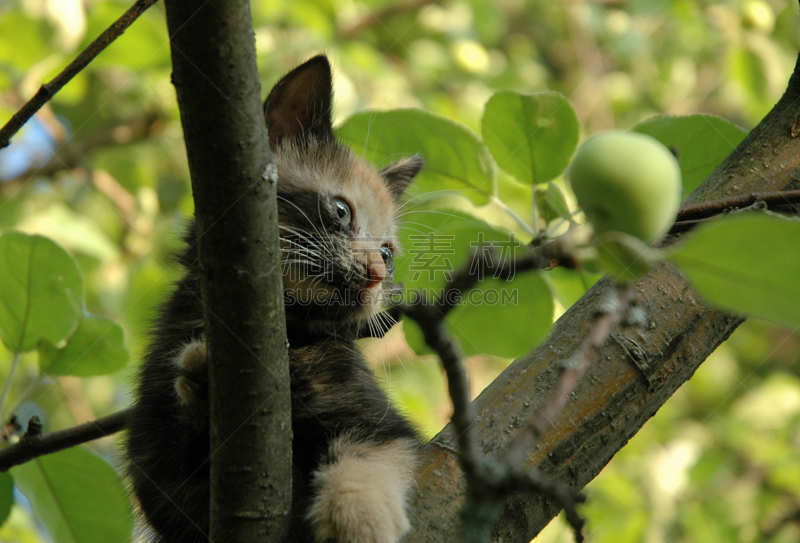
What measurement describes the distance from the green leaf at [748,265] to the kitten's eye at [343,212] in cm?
125

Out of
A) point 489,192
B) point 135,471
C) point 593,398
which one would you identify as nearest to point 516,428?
point 593,398

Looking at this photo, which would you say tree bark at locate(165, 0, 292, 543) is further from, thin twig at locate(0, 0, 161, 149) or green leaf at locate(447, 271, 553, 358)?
green leaf at locate(447, 271, 553, 358)

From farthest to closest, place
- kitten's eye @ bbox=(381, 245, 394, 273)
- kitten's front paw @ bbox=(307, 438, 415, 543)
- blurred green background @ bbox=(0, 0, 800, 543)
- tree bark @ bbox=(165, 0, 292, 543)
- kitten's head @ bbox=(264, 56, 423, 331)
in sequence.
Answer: blurred green background @ bbox=(0, 0, 800, 543)
kitten's eye @ bbox=(381, 245, 394, 273)
kitten's head @ bbox=(264, 56, 423, 331)
kitten's front paw @ bbox=(307, 438, 415, 543)
tree bark @ bbox=(165, 0, 292, 543)

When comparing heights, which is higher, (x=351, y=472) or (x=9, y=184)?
(x=9, y=184)

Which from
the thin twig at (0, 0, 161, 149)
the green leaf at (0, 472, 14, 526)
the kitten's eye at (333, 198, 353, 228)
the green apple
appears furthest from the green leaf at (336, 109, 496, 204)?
the green leaf at (0, 472, 14, 526)

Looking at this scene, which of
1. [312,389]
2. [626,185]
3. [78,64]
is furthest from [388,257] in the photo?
[626,185]

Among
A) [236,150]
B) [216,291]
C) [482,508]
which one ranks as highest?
[236,150]

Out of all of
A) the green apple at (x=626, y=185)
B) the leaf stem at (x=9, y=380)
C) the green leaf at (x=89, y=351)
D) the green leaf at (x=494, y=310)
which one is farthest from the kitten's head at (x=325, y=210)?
the green apple at (x=626, y=185)

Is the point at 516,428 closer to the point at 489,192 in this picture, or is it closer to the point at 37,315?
the point at 489,192

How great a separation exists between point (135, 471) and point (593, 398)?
3.29 ft

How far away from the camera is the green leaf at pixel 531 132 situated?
1338 mm

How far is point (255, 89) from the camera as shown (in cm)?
85

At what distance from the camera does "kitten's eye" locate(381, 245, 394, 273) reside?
1951mm

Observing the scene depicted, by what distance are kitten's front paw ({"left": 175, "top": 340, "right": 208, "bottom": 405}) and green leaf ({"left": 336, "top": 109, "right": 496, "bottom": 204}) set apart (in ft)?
2.17
